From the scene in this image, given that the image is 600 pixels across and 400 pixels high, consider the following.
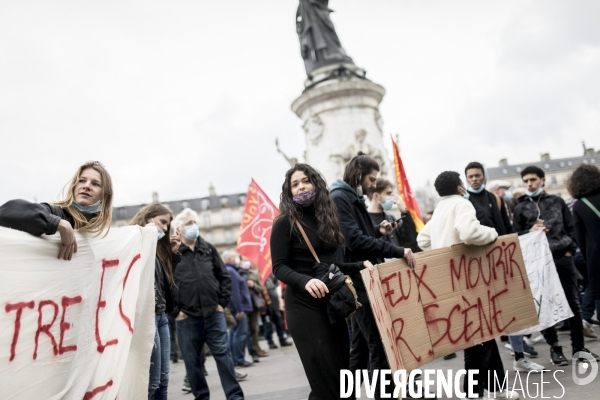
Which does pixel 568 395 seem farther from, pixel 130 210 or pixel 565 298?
pixel 130 210

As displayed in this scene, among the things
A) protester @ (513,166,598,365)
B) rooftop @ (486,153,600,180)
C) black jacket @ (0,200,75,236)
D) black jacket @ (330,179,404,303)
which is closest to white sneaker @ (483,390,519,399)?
black jacket @ (330,179,404,303)

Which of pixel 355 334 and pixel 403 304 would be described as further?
pixel 355 334

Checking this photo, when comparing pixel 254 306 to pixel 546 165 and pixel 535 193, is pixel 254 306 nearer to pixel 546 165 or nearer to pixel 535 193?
pixel 535 193

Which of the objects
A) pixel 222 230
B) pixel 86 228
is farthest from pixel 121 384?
pixel 222 230

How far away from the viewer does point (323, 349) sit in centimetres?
318

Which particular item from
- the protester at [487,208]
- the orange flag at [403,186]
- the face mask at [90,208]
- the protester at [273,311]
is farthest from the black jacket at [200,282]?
the protester at [273,311]

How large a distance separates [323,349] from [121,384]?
4.09ft

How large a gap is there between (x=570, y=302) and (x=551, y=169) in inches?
3273

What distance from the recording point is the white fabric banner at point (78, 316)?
2672 mm

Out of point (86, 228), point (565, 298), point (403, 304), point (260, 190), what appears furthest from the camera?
point (260, 190)

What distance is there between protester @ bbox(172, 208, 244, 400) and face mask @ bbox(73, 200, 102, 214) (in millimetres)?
1776

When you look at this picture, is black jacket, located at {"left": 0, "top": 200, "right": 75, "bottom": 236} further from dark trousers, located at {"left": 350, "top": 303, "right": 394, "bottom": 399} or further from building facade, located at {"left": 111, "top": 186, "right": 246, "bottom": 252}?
building facade, located at {"left": 111, "top": 186, "right": 246, "bottom": 252}

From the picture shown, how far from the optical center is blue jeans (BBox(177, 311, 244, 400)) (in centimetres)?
491

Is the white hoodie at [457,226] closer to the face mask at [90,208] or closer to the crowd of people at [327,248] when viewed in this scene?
the crowd of people at [327,248]
